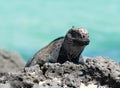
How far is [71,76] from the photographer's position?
7594mm

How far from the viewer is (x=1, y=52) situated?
26672 mm

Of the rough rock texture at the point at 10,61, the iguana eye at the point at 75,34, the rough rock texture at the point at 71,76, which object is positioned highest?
the rough rock texture at the point at 10,61

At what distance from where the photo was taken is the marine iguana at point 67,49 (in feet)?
30.8

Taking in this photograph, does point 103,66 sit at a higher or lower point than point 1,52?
lower

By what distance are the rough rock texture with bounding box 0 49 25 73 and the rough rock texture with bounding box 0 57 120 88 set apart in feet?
57.2

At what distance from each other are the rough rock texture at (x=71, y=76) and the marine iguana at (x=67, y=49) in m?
1.41

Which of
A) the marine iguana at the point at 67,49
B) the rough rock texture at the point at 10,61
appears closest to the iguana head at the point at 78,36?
the marine iguana at the point at 67,49

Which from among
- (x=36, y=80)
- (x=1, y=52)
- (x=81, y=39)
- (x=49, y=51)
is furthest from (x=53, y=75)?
(x=1, y=52)

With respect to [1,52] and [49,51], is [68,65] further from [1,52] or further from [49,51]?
[1,52]

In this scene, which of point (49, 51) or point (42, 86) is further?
point (49, 51)

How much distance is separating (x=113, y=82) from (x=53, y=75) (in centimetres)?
96

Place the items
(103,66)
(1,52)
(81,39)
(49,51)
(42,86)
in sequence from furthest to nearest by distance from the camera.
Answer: (1,52) < (49,51) < (81,39) < (103,66) < (42,86)

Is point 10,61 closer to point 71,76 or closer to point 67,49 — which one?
point 67,49

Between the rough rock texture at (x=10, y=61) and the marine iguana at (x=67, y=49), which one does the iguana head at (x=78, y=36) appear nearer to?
the marine iguana at (x=67, y=49)
